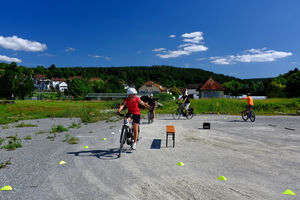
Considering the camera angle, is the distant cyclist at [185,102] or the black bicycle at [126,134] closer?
the black bicycle at [126,134]

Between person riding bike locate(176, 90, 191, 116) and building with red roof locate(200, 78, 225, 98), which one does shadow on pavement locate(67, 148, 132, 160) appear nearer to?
person riding bike locate(176, 90, 191, 116)

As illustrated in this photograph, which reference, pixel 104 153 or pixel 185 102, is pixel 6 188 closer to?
pixel 104 153

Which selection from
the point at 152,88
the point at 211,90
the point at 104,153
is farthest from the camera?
the point at 152,88

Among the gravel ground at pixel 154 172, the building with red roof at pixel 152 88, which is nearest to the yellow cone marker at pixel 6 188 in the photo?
the gravel ground at pixel 154 172

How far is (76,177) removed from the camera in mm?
4594

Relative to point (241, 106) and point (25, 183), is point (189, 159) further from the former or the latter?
point (241, 106)

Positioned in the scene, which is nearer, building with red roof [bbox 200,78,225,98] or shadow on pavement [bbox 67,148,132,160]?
shadow on pavement [bbox 67,148,132,160]

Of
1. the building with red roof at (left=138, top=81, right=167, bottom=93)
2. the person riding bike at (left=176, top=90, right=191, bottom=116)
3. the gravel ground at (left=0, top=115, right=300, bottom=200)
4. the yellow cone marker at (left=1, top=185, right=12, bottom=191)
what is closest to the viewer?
the gravel ground at (left=0, top=115, right=300, bottom=200)

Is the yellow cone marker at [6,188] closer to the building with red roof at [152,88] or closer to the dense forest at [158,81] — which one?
the dense forest at [158,81]

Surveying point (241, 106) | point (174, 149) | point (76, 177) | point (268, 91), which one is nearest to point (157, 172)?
point (76, 177)

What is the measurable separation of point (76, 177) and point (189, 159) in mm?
2999

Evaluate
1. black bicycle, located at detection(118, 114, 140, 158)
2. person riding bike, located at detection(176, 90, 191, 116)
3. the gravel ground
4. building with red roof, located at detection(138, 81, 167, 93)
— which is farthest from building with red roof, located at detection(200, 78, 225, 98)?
black bicycle, located at detection(118, 114, 140, 158)

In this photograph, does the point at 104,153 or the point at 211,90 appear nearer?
the point at 104,153

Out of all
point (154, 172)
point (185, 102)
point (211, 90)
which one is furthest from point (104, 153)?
point (211, 90)
